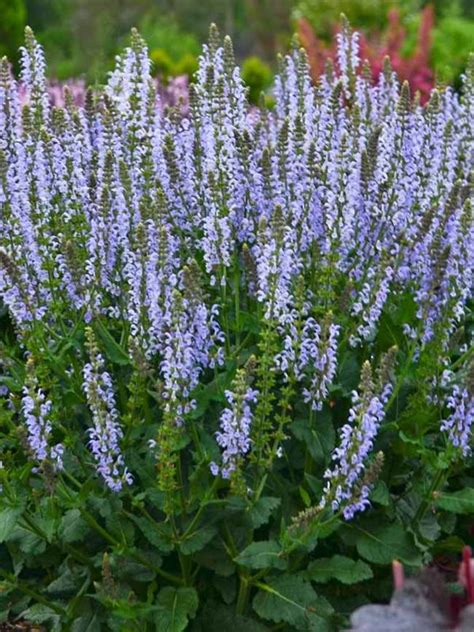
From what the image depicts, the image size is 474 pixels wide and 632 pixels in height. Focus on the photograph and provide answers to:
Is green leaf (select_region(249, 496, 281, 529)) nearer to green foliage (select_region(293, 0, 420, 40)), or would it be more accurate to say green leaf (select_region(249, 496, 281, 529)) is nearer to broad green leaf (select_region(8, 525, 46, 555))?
broad green leaf (select_region(8, 525, 46, 555))

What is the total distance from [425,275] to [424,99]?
771 centimetres

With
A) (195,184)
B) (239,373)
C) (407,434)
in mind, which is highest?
(195,184)

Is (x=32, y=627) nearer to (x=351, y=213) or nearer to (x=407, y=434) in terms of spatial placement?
(x=407, y=434)

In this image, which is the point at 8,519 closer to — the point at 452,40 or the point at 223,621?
the point at 223,621

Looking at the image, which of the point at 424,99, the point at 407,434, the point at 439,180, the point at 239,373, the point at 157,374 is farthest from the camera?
the point at 424,99

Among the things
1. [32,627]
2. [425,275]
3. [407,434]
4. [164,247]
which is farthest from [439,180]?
Result: [32,627]

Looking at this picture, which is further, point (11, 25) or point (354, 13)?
point (354, 13)

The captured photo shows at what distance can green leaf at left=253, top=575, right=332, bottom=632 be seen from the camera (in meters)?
3.41

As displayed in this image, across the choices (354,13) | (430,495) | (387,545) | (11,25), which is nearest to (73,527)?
(387,545)

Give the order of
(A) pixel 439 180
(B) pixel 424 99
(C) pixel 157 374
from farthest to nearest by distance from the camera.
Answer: (B) pixel 424 99, (A) pixel 439 180, (C) pixel 157 374

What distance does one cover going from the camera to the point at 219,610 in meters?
3.66

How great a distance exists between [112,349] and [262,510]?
2.67 feet

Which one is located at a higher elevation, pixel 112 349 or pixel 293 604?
pixel 112 349

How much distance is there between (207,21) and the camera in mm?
26234
